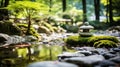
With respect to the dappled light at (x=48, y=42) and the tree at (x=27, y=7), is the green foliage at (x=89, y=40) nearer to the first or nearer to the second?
the dappled light at (x=48, y=42)

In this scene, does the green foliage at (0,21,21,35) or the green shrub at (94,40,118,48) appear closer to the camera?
the green shrub at (94,40,118,48)

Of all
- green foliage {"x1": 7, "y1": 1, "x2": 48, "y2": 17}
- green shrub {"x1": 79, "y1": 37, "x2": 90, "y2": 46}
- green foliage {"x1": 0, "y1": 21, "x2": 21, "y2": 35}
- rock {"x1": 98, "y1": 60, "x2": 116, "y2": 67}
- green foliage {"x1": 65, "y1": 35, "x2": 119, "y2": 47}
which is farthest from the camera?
green foliage {"x1": 0, "y1": 21, "x2": 21, "y2": 35}

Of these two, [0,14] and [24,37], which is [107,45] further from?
[0,14]

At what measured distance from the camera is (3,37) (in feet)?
53.9

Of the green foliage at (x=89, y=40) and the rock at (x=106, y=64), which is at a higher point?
the rock at (x=106, y=64)

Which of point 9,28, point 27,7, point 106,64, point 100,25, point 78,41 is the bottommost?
point 100,25

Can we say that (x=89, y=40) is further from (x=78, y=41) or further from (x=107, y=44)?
(x=107, y=44)

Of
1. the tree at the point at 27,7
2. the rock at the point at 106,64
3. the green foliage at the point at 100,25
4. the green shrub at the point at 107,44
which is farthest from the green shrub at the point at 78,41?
the green foliage at the point at 100,25

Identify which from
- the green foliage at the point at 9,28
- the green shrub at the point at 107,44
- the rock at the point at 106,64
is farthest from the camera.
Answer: the green foliage at the point at 9,28

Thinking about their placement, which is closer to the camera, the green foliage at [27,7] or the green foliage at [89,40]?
the green foliage at [89,40]

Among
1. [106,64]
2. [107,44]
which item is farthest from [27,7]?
[106,64]

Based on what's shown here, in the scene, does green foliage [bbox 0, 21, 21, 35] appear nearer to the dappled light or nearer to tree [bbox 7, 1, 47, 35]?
the dappled light

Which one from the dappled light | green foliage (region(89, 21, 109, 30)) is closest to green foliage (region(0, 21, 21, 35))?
the dappled light

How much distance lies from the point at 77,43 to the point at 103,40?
1.59 meters
